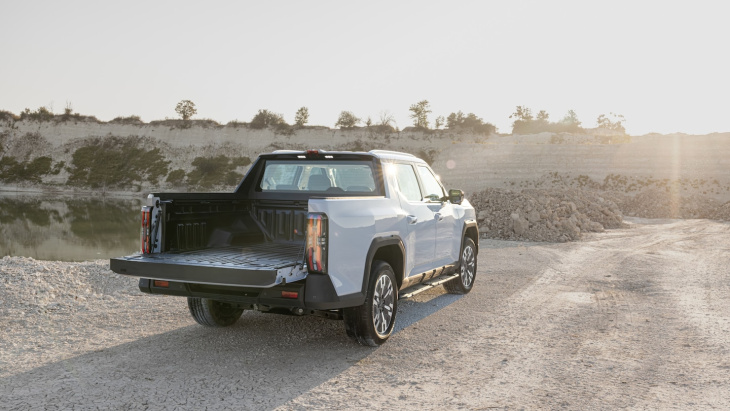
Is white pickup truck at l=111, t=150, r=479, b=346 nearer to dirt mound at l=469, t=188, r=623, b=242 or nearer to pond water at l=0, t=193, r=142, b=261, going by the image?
dirt mound at l=469, t=188, r=623, b=242

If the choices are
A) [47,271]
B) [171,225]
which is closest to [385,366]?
[171,225]

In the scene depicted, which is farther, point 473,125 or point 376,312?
point 473,125

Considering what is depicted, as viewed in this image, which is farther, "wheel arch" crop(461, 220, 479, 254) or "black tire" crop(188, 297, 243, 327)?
"wheel arch" crop(461, 220, 479, 254)

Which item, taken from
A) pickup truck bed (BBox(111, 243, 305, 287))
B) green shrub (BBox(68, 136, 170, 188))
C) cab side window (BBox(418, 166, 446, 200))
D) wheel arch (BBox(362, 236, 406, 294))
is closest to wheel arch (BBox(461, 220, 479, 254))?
cab side window (BBox(418, 166, 446, 200))

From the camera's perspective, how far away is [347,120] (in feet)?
285

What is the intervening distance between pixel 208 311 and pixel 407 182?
2847 millimetres

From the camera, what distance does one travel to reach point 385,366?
19.1ft

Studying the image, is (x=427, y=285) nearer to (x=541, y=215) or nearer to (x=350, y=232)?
(x=350, y=232)

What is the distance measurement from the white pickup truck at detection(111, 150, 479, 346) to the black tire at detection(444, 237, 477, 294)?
442 mm

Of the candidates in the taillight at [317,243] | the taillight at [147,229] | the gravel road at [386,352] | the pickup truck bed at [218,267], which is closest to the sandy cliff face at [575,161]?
the gravel road at [386,352]

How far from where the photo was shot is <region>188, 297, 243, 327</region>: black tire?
698 centimetres

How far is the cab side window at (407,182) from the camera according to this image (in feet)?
24.2

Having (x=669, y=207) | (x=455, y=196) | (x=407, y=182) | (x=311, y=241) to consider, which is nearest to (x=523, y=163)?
(x=669, y=207)

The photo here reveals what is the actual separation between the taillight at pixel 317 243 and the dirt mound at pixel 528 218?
1539 centimetres
